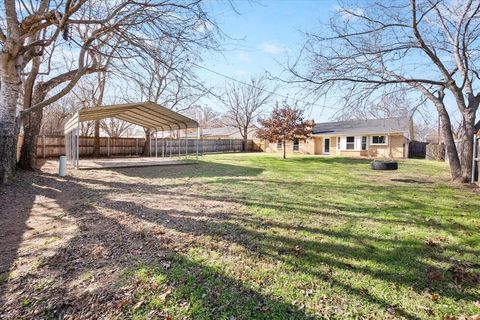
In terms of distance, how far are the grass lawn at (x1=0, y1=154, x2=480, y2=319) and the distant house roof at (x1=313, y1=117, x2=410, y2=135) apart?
16468 mm

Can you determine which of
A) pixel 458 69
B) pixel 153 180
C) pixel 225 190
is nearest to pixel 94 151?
pixel 153 180

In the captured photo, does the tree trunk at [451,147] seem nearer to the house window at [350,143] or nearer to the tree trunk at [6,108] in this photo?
the tree trunk at [6,108]

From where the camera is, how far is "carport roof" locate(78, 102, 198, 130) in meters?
12.4

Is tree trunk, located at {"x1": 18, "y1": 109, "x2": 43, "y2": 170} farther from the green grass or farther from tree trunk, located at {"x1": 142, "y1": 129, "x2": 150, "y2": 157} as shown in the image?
tree trunk, located at {"x1": 142, "y1": 129, "x2": 150, "y2": 157}

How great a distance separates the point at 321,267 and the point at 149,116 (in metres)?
14.0

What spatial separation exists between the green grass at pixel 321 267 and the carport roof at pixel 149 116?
9301 mm

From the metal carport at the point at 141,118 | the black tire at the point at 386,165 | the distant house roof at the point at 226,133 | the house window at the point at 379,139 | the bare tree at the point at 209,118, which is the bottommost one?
the black tire at the point at 386,165

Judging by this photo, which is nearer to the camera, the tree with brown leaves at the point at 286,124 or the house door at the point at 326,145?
the tree with brown leaves at the point at 286,124

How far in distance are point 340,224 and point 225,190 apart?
10.9 feet

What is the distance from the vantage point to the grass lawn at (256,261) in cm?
230

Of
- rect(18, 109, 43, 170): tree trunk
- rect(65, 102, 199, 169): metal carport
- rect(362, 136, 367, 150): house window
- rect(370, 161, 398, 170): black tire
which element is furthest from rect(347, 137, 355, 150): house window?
rect(18, 109, 43, 170): tree trunk

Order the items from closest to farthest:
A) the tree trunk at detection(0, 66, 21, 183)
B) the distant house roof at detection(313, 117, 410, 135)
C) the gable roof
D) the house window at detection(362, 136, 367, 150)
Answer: the tree trunk at detection(0, 66, 21, 183) → the gable roof → the distant house roof at detection(313, 117, 410, 135) → the house window at detection(362, 136, 367, 150)

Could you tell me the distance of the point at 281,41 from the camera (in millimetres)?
7957

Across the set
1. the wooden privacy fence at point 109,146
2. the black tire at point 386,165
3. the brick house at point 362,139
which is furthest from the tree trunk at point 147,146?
the black tire at point 386,165
